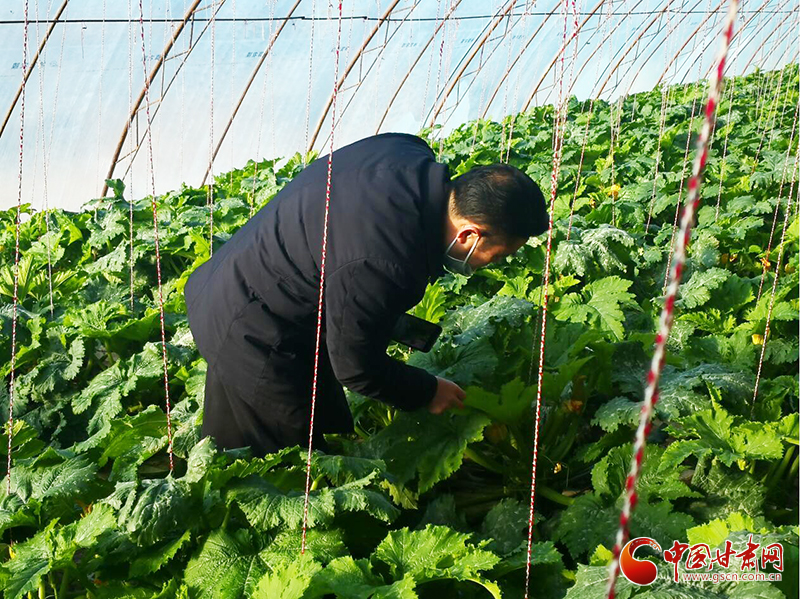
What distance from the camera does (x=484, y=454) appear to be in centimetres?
283

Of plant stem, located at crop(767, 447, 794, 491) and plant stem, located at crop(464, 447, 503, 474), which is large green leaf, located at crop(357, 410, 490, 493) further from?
plant stem, located at crop(767, 447, 794, 491)

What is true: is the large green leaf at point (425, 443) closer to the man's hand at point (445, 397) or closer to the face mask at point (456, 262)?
the man's hand at point (445, 397)

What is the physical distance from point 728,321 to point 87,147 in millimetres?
8051

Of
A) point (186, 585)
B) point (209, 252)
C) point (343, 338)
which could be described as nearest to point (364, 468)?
point (343, 338)

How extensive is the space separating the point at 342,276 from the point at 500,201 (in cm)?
47

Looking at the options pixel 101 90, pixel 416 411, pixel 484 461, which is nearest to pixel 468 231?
pixel 416 411

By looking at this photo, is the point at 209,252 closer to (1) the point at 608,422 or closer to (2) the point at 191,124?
(1) the point at 608,422

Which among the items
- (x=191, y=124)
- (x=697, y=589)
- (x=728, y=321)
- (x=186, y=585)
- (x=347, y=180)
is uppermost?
(x=191, y=124)

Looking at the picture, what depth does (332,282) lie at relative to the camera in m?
2.15

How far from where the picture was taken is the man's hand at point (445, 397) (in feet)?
8.05

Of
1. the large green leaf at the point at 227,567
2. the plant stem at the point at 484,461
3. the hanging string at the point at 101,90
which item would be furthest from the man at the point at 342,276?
the hanging string at the point at 101,90

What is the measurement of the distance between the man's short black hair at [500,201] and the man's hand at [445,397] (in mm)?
574

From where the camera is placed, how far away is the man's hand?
8.05 ft

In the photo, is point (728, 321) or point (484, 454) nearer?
point (484, 454)
